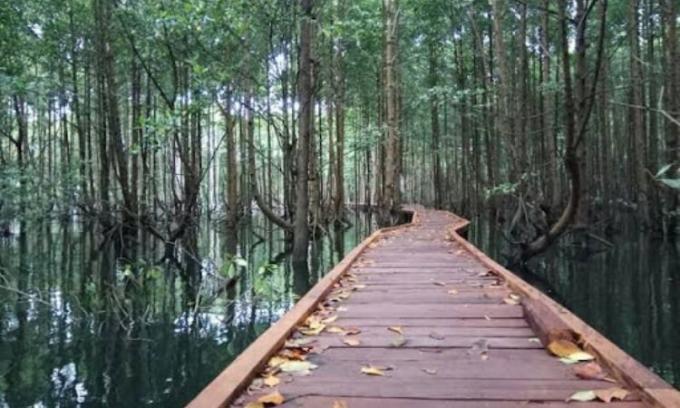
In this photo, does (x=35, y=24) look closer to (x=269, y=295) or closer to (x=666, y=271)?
(x=269, y=295)

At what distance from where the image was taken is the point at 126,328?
19.9 feet

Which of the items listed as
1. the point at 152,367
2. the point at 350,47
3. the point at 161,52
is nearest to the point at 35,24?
the point at 161,52

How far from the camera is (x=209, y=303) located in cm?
713

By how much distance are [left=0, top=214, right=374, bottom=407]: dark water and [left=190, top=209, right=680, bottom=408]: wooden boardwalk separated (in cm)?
178

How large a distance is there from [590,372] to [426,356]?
2.17 feet

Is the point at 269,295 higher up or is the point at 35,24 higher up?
the point at 35,24

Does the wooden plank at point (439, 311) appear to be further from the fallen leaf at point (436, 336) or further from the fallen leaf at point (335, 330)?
the fallen leaf at point (436, 336)

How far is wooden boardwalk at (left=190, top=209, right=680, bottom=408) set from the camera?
1938mm

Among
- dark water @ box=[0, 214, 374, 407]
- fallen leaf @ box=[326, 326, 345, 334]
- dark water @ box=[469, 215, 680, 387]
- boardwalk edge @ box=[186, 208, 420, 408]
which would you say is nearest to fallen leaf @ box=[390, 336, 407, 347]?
fallen leaf @ box=[326, 326, 345, 334]

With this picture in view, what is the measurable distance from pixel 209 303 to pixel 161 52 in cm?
765

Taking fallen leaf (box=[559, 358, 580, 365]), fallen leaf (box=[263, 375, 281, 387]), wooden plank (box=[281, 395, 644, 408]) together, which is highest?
fallen leaf (box=[263, 375, 281, 387])

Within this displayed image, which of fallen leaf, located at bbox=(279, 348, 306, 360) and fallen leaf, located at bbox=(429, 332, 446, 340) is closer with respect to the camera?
fallen leaf, located at bbox=(279, 348, 306, 360)

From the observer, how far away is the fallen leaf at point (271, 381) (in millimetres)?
2084

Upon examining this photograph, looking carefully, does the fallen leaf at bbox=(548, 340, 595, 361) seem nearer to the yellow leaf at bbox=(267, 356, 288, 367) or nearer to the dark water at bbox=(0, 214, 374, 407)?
the yellow leaf at bbox=(267, 356, 288, 367)
